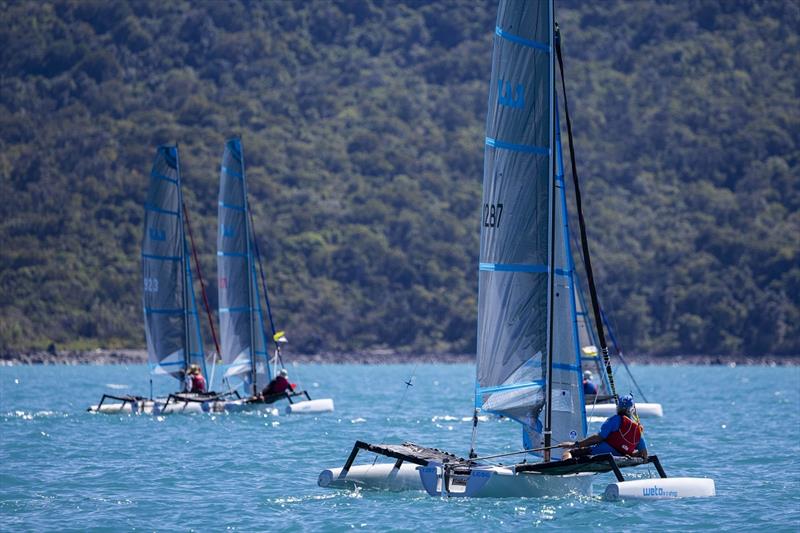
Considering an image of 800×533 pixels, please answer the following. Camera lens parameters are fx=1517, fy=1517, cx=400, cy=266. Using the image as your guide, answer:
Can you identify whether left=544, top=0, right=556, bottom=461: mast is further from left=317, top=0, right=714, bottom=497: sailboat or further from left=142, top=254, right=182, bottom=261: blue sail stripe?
left=142, top=254, right=182, bottom=261: blue sail stripe

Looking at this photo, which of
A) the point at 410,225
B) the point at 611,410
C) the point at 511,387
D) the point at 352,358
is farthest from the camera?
the point at 410,225

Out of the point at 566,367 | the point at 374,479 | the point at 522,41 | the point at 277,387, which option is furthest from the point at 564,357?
the point at 277,387

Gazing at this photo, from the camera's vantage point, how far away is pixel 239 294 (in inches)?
1937

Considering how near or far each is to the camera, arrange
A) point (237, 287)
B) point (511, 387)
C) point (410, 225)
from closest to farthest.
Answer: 1. point (511, 387)
2. point (237, 287)
3. point (410, 225)

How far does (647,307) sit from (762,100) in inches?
2103

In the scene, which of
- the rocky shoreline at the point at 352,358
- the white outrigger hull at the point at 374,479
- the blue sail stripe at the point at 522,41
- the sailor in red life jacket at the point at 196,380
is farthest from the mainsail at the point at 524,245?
the rocky shoreline at the point at 352,358

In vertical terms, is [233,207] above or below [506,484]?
above

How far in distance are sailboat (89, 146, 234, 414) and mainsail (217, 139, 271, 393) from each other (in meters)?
1.14

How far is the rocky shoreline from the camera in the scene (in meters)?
134

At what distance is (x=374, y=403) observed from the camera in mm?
62500

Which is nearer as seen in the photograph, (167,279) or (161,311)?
(167,279)

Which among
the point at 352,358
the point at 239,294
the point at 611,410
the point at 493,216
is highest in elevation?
the point at 493,216

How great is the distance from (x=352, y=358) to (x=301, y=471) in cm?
11612

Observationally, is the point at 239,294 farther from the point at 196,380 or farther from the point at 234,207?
the point at 196,380
